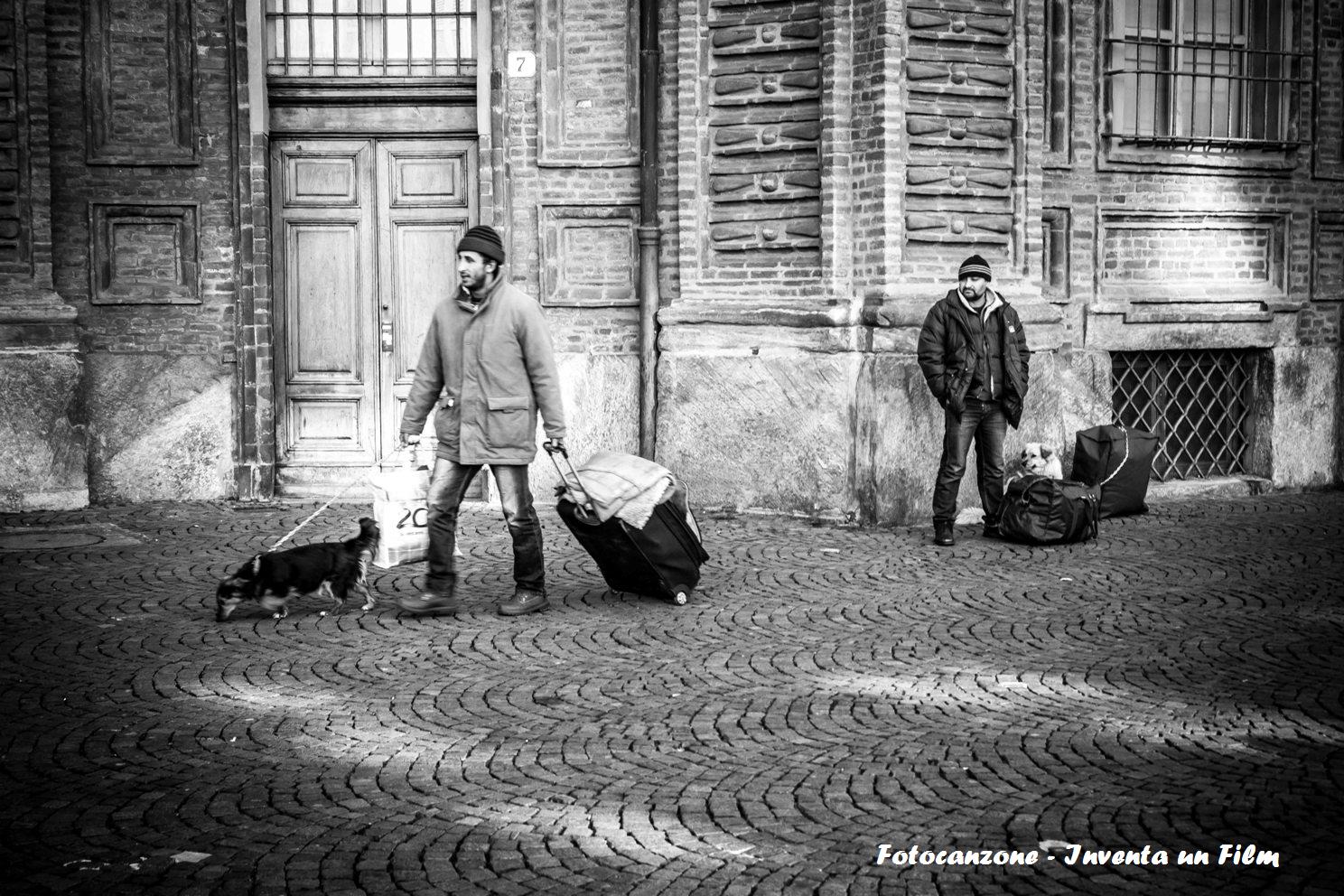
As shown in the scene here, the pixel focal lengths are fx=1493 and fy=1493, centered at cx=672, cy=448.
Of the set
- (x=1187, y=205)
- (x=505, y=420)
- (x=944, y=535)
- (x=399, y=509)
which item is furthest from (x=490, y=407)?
(x=1187, y=205)

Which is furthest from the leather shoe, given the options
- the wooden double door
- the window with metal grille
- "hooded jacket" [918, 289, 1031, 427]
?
the window with metal grille

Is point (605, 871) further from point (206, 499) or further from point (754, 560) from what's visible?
point (206, 499)

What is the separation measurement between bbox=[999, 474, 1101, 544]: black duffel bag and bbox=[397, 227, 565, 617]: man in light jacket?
3.87m

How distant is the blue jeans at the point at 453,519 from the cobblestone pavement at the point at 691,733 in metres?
0.29

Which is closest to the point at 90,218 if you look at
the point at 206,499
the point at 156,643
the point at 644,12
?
the point at 206,499

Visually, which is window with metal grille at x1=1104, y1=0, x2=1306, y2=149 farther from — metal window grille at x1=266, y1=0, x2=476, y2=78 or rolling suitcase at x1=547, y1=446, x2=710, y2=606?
rolling suitcase at x1=547, y1=446, x2=710, y2=606

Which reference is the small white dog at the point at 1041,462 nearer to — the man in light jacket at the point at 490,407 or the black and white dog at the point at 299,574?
the man in light jacket at the point at 490,407

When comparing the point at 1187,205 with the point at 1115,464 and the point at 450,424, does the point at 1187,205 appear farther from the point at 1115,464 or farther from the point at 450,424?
the point at 450,424

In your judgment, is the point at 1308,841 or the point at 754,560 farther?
the point at 754,560

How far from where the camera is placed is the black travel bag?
11.8 meters

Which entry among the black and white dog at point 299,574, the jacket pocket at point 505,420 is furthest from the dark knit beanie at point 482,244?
the black and white dog at point 299,574

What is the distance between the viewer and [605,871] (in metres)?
4.33

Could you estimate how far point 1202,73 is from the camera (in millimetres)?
13359

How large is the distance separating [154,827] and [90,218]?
28.0ft
